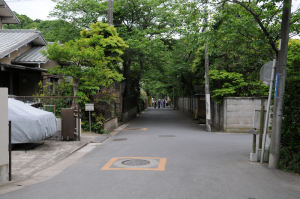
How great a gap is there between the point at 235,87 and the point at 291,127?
9.89m

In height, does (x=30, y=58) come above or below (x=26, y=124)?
above

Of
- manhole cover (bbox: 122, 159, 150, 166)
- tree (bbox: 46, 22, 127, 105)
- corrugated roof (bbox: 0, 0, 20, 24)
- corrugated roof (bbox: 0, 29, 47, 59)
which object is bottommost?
manhole cover (bbox: 122, 159, 150, 166)

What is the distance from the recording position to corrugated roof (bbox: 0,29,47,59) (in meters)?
17.3

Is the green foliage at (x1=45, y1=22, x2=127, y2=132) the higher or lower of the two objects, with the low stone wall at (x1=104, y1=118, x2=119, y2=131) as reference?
higher

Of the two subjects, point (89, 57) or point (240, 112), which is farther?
point (240, 112)

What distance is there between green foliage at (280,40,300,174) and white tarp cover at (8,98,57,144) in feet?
26.5

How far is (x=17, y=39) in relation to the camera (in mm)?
19391

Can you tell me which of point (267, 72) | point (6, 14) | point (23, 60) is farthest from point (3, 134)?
point (6, 14)

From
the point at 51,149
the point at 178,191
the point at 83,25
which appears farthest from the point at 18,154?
the point at 83,25

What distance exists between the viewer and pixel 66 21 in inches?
937

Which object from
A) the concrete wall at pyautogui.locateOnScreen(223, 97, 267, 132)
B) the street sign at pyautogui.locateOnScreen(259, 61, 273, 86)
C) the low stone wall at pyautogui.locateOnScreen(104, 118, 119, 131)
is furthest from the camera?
the concrete wall at pyautogui.locateOnScreen(223, 97, 267, 132)

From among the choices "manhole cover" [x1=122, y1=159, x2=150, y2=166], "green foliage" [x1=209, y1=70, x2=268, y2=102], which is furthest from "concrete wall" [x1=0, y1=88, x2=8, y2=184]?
"green foliage" [x1=209, y1=70, x2=268, y2=102]

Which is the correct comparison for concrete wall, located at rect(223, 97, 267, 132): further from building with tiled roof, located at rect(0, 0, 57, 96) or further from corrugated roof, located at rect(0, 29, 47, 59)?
corrugated roof, located at rect(0, 29, 47, 59)

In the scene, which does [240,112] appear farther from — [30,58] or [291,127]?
[30,58]
